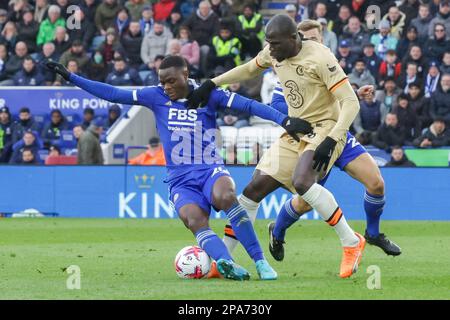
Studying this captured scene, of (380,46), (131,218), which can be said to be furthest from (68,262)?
(380,46)

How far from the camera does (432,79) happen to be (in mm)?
22656

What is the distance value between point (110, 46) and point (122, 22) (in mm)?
741

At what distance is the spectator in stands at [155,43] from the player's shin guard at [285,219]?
1344 cm

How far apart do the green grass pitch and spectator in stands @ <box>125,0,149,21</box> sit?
8127 mm

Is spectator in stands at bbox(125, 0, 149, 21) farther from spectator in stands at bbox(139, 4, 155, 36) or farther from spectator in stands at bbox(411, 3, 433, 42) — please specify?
spectator in stands at bbox(411, 3, 433, 42)

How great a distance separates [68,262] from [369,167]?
3.36m

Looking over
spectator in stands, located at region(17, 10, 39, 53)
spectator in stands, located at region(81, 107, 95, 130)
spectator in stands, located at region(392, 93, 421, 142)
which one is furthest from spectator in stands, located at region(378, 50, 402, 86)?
spectator in stands, located at region(17, 10, 39, 53)

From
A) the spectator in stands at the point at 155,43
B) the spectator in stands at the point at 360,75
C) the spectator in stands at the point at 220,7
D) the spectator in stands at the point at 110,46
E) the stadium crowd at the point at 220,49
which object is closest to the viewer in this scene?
the stadium crowd at the point at 220,49

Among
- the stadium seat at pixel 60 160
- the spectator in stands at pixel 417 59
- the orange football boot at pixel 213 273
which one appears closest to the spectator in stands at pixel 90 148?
the stadium seat at pixel 60 160

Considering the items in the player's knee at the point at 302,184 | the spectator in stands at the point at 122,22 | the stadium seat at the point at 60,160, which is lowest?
the stadium seat at the point at 60,160

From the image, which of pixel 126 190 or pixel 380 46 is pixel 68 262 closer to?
pixel 126 190

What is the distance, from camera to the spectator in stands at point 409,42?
908 inches

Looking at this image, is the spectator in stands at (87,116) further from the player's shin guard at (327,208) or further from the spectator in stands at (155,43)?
the player's shin guard at (327,208)

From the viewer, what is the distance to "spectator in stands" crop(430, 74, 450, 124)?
72.5 ft
